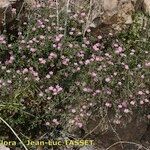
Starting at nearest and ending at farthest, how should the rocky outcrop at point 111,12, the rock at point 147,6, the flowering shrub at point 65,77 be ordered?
the flowering shrub at point 65,77 < the rocky outcrop at point 111,12 < the rock at point 147,6

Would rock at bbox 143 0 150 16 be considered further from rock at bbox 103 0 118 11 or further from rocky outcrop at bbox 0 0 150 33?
rock at bbox 103 0 118 11

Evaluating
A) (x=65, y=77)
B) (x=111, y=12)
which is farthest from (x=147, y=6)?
(x=65, y=77)

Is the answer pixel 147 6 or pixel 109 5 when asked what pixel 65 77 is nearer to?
pixel 109 5

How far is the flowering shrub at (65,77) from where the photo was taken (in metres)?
5.67

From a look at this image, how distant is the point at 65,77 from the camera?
19.9 ft

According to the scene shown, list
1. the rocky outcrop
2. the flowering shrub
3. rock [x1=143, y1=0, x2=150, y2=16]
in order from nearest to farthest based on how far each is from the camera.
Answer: the flowering shrub
the rocky outcrop
rock [x1=143, y1=0, x2=150, y2=16]

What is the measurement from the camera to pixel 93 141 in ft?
19.0

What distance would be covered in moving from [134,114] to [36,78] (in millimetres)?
1389

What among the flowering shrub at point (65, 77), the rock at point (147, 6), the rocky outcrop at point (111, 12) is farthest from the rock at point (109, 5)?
the rock at point (147, 6)

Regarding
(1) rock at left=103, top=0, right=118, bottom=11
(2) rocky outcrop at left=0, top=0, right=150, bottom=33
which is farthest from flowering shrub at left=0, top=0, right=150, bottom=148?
(1) rock at left=103, top=0, right=118, bottom=11

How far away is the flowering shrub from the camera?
567cm

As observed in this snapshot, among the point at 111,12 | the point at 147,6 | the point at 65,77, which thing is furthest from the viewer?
the point at 147,6

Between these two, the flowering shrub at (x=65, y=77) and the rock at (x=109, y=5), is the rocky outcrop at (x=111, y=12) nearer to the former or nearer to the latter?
the rock at (x=109, y=5)

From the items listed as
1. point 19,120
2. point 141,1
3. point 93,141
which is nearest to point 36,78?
point 19,120
